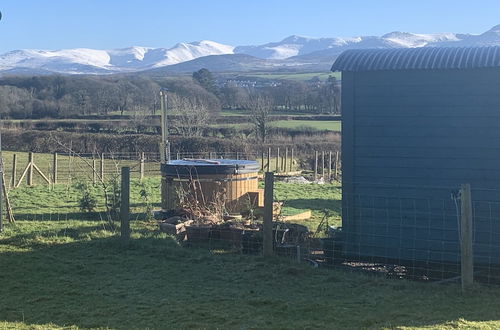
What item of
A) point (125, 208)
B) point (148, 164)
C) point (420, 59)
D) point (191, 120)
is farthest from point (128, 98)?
point (420, 59)

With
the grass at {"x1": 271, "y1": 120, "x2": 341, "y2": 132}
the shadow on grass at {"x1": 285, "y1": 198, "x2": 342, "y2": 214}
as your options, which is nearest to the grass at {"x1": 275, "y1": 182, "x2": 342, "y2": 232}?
the shadow on grass at {"x1": 285, "y1": 198, "x2": 342, "y2": 214}

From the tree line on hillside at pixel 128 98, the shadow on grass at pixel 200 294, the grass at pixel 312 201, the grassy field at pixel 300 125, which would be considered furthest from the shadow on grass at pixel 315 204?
the tree line on hillside at pixel 128 98

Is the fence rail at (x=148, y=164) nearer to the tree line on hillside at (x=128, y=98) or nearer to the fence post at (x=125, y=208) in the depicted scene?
the fence post at (x=125, y=208)

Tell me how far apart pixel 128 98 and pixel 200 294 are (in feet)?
247

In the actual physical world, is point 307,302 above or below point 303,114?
below

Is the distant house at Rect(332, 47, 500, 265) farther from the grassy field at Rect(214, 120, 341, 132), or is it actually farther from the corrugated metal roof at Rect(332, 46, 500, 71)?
the grassy field at Rect(214, 120, 341, 132)

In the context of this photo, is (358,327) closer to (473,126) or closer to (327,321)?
(327,321)

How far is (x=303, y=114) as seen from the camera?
73.2 m

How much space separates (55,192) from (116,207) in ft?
23.0

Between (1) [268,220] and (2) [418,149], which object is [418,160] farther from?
(1) [268,220]

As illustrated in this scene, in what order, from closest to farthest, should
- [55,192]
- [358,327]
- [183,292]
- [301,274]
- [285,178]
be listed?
[358,327]
[183,292]
[301,274]
[55,192]
[285,178]

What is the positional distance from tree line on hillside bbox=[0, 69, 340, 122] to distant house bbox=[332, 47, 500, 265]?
52.5 metres

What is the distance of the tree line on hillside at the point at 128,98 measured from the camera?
72400 millimetres

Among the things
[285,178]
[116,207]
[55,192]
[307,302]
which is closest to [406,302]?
[307,302]
